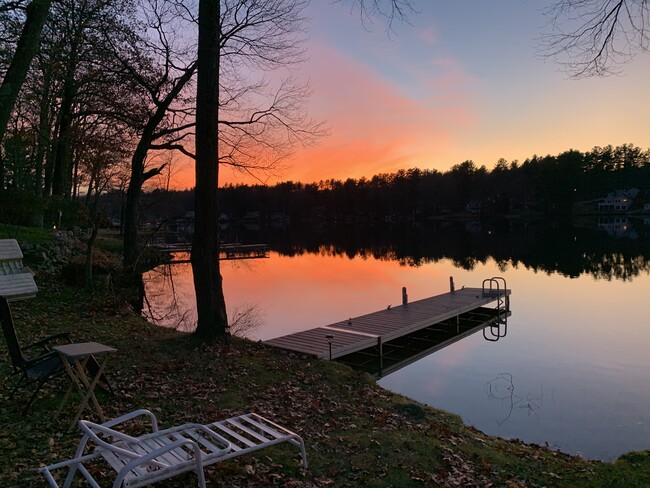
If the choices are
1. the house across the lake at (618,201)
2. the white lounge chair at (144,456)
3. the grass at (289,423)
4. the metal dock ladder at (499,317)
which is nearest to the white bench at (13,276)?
the grass at (289,423)


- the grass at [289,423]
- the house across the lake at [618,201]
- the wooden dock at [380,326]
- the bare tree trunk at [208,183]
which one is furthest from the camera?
the house across the lake at [618,201]

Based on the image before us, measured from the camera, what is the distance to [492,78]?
18422mm

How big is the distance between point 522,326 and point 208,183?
1350 cm

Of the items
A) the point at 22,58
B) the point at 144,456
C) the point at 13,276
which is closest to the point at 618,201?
the point at 22,58

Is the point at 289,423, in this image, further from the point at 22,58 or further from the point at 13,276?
the point at 22,58

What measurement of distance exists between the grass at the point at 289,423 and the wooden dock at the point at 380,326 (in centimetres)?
237

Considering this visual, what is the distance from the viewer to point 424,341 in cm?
1509

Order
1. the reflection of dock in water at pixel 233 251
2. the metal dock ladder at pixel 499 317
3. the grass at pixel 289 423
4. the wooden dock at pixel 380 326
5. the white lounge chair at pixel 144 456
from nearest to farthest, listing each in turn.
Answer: the white lounge chair at pixel 144 456 < the grass at pixel 289 423 < the wooden dock at pixel 380 326 < the metal dock ladder at pixel 499 317 < the reflection of dock in water at pixel 233 251

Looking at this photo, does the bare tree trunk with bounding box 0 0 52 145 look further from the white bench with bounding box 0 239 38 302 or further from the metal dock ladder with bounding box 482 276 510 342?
the metal dock ladder with bounding box 482 276 510 342

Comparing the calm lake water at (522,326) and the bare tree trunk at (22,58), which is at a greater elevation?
the bare tree trunk at (22,58)

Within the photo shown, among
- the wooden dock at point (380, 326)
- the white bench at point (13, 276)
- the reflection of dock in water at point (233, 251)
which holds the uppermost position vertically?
the white bench at point (13, 276)

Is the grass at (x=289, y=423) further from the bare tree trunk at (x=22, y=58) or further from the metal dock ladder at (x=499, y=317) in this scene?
the metal dock ladder at (x=499, y=317)

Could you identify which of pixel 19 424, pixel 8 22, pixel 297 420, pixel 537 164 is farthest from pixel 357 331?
pixel 537 164

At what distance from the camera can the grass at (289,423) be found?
13.3 feet
